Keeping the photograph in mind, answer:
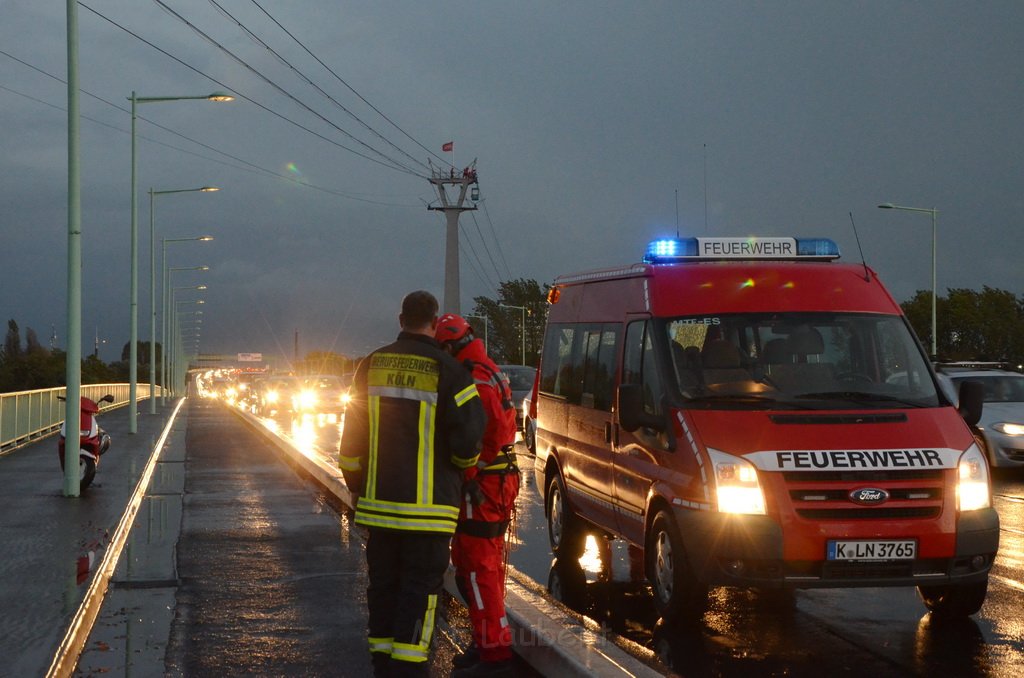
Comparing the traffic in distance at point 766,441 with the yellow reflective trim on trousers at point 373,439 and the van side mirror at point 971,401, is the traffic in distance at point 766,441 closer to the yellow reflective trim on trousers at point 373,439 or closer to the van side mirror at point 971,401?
the van side mirror at point 971,401

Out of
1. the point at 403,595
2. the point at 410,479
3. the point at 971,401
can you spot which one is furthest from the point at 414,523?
the point at 971,401

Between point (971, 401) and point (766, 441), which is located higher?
point (971, 401)

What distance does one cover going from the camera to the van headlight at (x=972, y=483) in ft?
25.1

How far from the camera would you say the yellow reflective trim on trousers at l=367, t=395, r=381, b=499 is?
5668 mm

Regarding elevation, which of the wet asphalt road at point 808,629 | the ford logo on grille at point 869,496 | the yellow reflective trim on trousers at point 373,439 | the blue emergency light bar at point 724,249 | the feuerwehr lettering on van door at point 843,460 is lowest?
the wet asphalt road at point 808,629

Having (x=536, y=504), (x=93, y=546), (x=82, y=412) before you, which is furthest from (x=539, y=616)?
(x=82, y=412)

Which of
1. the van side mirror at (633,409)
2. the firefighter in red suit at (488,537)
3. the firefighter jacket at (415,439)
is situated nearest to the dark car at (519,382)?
the van side mirror at (633,409)

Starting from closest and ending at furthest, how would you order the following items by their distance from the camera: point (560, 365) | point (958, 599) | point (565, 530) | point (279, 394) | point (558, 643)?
point (558, 643), point (958, 599), point (565, 530), point (560, 365), point (279, 394)

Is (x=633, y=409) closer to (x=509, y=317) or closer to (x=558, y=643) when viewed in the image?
(x=558, y=643)

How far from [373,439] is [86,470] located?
11.9 metres

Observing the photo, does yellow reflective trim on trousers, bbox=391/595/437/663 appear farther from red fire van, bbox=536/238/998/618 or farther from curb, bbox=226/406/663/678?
red fire van, bbox=536/238/998/618

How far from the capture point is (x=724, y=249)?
9438 millimetres

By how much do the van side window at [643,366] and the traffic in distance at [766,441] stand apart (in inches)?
0.7

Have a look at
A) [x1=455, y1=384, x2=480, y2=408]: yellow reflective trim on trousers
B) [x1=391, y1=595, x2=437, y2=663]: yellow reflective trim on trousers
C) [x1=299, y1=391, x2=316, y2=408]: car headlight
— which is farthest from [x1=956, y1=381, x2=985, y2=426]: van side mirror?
[x1=299, y1=391, x2=316, y2=408]: car headlight
